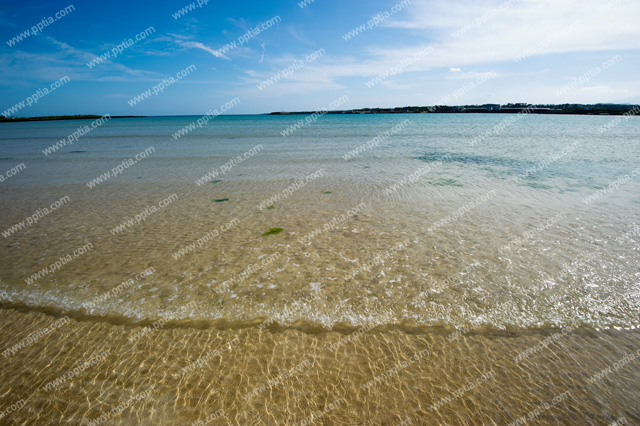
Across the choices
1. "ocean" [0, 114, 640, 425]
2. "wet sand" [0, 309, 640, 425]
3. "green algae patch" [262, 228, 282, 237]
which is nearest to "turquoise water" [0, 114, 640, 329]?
"ocean" [0, 114, 640, 425]

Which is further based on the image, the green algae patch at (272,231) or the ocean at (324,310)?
the green algae patch at (272,231)

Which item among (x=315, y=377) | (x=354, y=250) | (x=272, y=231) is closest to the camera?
(x=315, y=377)

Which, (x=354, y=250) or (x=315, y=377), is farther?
(x=354, y=250)

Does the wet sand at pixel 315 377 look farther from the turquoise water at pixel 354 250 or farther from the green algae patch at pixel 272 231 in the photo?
the green algae patch at pixel 272 231

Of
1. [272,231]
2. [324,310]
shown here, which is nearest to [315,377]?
[324,310]

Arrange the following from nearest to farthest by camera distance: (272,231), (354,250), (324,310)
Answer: (324,310), (354,250), (272,231)

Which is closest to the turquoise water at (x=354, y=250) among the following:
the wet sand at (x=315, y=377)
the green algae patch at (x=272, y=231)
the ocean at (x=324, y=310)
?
the ocean at (x=324, y=310)

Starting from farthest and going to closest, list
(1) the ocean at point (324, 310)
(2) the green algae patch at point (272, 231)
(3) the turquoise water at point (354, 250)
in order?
1. (2) the green algae patch at point (272, 231)
2. (3) the turquoise water at point (354, 250)
3. (1) the ocean at point (324, 310)

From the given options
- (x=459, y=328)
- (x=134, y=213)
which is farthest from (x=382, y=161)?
(x=459, y=328)

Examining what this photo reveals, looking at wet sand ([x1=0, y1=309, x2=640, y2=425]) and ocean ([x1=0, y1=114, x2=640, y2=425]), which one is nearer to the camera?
wet sand ([x1=0, y1=309, x2=640, y2=425])

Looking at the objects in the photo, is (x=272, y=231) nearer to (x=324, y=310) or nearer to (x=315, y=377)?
(x=324, y=310)

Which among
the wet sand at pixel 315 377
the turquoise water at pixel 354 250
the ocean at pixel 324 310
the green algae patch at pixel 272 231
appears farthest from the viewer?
the green algae patch at pixel 272 231

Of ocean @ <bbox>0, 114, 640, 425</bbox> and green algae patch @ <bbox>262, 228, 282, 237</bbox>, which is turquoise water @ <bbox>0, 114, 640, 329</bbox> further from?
green algae patch @ <bbox>262, 228, 282, 237</bbox>

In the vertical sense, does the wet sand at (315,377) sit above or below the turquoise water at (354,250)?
below
